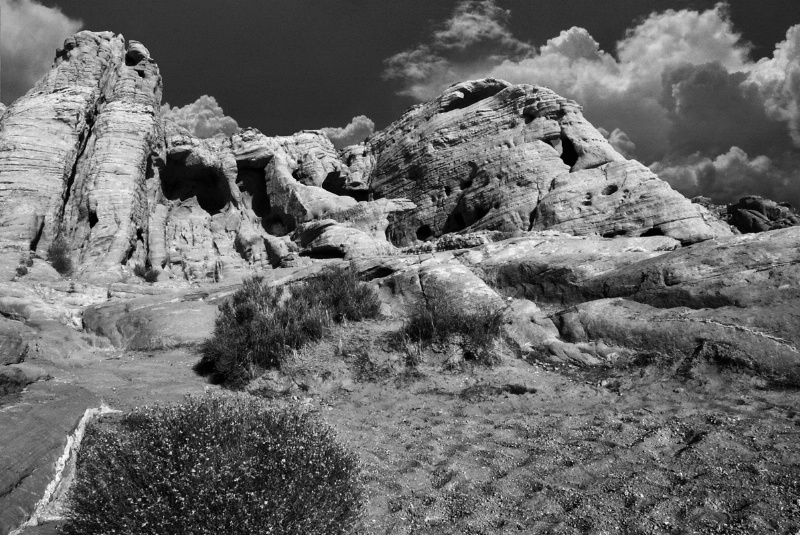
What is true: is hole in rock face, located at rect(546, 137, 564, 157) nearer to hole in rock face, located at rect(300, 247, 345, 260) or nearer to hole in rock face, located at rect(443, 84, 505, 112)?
hole in rock face, located at rect(443, 84, 505, 112)

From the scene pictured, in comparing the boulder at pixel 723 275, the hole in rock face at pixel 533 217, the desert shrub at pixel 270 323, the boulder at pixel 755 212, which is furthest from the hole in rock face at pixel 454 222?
the boulder at pixel 755 212

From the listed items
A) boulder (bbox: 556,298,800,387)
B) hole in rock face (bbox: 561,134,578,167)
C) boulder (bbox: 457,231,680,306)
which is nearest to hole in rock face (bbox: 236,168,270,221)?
hole in rock face (bbox: 561,134,578,167)

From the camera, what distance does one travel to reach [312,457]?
4027 mm

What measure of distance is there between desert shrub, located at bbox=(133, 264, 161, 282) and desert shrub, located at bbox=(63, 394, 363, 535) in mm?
22563

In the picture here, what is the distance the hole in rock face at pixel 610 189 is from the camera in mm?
21625

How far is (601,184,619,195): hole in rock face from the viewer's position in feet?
70.9

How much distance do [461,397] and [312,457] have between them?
4.30m

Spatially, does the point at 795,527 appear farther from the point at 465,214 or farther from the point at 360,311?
the point at 465,214

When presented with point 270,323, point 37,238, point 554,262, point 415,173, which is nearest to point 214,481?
point 270,323

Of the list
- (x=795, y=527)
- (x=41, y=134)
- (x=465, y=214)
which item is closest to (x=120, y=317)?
(x=795, y=527)

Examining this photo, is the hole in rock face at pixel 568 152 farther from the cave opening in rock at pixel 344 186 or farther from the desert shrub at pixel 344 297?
the desert shrub at pixel 344 297

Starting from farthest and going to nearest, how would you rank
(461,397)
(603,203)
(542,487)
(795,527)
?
(603,203) → (461,397) → (542,487) → (795,527)

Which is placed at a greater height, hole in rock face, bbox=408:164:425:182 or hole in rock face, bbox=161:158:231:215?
hole in rock face, bbox=161:158:231:215

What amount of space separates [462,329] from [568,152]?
828 inches
